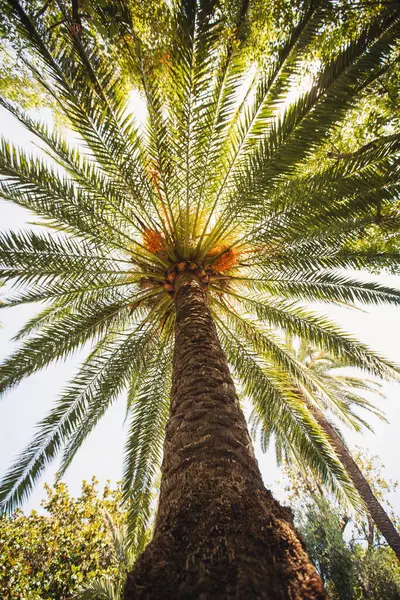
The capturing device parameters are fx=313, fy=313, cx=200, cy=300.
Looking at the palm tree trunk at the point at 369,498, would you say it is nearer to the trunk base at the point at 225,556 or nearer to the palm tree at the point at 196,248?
the palm tree at the point at 196,248

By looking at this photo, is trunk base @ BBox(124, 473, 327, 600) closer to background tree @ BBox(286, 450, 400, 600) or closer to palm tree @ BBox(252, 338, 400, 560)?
palm tree @ BBox(252, 338, 400, 560)

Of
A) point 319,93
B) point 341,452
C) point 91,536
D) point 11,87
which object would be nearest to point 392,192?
point 319,93

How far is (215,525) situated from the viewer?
1484mm

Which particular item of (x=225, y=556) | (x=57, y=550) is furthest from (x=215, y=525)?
(x=57, y=550)

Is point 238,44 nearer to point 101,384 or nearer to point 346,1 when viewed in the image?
point 346,1

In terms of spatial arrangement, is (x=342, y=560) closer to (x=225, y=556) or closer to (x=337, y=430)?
(x=337, y=430)

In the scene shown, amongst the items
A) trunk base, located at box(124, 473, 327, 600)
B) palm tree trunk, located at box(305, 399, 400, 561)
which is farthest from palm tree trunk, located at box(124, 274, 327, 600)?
palm tree trunk, located at box(305, 399, 400, 561)

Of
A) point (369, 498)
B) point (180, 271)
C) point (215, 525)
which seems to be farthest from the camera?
point (369, 498)

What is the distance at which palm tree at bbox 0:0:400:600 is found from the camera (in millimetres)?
2623

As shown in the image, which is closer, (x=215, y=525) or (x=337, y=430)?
(x=215, y=525)

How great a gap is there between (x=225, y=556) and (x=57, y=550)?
1082cm

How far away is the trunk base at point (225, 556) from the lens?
1160 mm

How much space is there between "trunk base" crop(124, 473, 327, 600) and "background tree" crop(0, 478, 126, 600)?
7.67 m

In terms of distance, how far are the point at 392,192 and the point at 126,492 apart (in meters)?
6.27
